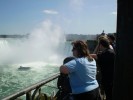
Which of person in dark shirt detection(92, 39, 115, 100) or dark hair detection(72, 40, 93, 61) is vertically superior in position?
dark hair detection(72, 40, 93, 61)

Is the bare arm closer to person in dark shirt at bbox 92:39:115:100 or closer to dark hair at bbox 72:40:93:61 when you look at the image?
dark hair at bbox 72:40:93:61

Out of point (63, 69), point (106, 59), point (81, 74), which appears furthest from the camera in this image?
point (106, 59)

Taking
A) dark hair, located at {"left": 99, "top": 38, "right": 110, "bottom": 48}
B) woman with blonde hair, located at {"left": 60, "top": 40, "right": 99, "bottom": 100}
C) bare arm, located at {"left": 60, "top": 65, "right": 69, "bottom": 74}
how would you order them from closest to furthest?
Answer: bare arm, located at {"left": 60, "top": 65, "right": 69, "bottom": 74}
woman with blonde hair, located at {"left": 60, "top": 40, "right": 99, "bottom": 100}
dark hair, located at {"left": 99, "top": 38, "right": 110, "bottom": 48}

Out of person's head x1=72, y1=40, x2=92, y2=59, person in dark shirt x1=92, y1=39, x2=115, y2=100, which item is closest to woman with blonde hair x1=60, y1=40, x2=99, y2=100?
person's head x1=72, y1=40, x2=92, y2=59

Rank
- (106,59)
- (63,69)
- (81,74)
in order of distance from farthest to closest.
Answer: (106,59)
(81,74)
(63,69)

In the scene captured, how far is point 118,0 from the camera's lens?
241 centimetres

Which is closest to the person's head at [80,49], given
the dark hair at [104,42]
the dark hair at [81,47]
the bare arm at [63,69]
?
the dark hair at [81,47]

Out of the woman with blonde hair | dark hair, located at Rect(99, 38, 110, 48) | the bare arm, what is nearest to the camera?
the bare arm

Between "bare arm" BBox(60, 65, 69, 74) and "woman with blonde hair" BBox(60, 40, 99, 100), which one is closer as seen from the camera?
"bare arm" BBox(60, 65, 69, 74)

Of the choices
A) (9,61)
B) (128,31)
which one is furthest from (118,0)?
(9,61)

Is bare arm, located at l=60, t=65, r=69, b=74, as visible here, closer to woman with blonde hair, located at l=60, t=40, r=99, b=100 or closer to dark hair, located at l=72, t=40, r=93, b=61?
woman with blonde hair, located at l=60, t=40, r=99, b=100

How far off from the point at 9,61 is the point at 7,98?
13321cm

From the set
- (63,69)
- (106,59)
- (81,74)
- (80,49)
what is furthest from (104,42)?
(63,69)

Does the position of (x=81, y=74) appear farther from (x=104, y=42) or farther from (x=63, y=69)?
(x=104, y=42)
